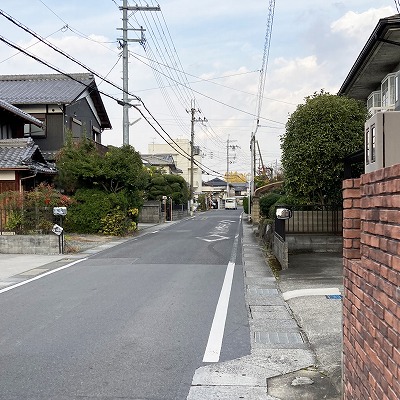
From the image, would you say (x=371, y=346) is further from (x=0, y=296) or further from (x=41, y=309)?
(x=0, y=296)

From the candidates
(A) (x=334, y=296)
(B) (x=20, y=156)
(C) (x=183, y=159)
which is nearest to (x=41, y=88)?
(B) (x=20, y=156)

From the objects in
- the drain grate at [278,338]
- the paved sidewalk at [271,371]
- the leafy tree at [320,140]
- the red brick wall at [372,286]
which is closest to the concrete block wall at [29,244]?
the leafy tree at [320,140]

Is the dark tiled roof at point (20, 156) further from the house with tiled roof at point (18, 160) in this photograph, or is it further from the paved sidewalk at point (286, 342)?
the paved sidewalk at point (286, 342)

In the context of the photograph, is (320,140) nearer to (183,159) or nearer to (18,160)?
(18,160)

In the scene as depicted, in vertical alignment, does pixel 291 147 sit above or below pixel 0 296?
above

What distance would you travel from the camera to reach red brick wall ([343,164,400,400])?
114 inches

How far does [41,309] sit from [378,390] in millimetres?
6902

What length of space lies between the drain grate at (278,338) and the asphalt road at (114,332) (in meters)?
0.19

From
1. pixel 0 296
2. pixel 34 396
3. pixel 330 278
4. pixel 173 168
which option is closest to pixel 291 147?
pixel 330 278

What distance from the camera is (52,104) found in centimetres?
3141

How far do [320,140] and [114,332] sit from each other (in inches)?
397

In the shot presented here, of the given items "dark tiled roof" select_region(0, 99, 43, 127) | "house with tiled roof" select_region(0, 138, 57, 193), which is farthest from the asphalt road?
"dark tiled roof" select_region(0, 99, 43, 127)

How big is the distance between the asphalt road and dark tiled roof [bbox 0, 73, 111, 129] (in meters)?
20.4

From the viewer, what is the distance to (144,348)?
647 centimetres
